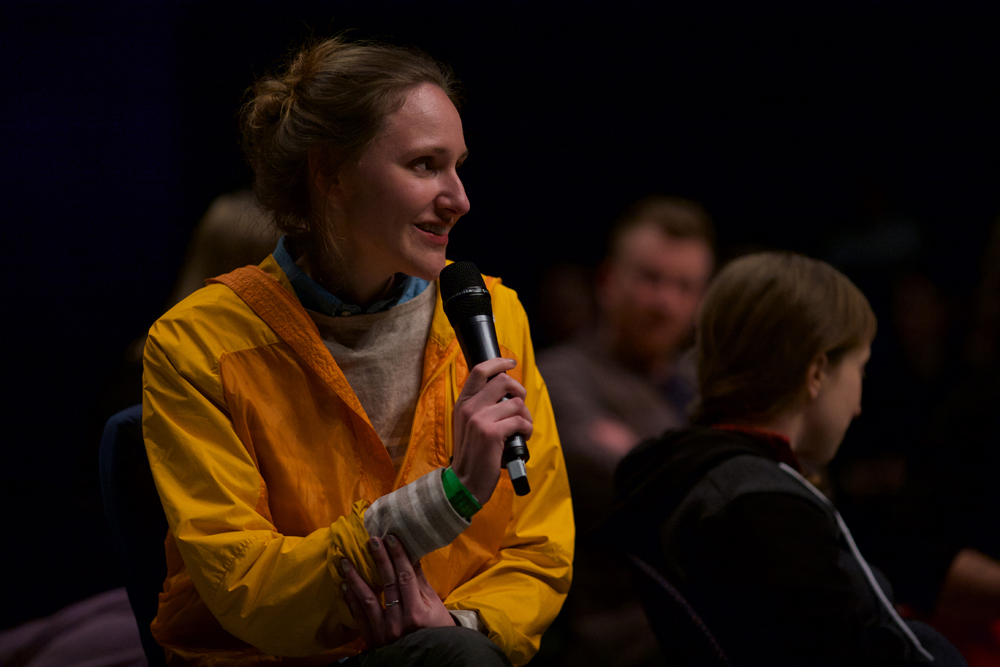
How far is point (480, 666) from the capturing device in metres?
1.04

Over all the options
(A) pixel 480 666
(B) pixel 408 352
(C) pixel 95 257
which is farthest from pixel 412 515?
(C) pixel 95 257

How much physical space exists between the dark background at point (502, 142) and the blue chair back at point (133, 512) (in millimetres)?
445

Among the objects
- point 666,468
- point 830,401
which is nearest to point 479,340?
point 666,468

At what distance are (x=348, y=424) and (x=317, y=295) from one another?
0.20 metres

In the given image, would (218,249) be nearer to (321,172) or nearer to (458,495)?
(321,172)

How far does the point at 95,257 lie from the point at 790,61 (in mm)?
1958

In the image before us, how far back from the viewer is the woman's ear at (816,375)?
62.7 inches

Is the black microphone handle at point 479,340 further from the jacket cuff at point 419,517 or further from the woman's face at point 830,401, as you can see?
the woman's face at point 830,401

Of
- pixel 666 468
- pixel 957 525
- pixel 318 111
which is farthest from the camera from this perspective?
pixel 957 525

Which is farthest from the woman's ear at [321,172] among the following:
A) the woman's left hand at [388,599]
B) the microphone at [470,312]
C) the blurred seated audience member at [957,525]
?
the blurred seated audience member at [957,525]

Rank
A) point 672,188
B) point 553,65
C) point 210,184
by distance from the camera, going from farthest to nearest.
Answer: point 672,188, point 553,65, point 210,184

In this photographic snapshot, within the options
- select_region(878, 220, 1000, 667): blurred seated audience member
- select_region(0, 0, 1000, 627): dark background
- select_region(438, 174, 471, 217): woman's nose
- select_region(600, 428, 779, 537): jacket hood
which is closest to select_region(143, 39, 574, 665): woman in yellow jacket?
select_region(438, 174, 471, 217): woman's nose

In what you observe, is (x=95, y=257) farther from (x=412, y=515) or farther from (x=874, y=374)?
(x=874, y=374)

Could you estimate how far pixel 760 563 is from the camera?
4.43ft
